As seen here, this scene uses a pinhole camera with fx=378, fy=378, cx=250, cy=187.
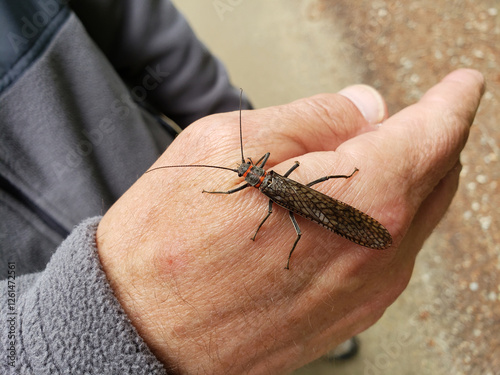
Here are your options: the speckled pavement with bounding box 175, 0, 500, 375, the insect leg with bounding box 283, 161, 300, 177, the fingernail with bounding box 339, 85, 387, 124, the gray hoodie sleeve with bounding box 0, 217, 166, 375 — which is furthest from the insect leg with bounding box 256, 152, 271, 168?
the speckled pavement with bounding box 175, 0, 500, 375

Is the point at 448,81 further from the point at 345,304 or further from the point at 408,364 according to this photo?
the point at 408,364

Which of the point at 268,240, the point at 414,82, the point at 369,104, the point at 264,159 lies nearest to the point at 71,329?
the point at 268,240

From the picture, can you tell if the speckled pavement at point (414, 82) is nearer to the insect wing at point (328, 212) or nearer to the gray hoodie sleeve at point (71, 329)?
the insect wing at point (328, 212)

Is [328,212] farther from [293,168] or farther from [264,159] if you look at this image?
[264,159]

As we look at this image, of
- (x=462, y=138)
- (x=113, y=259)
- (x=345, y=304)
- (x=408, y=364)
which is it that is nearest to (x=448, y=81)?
(x=462, y=138)

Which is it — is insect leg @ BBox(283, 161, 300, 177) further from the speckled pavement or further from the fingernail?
the speckled pavement

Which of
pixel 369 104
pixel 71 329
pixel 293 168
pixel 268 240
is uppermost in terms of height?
pixel 71 329
